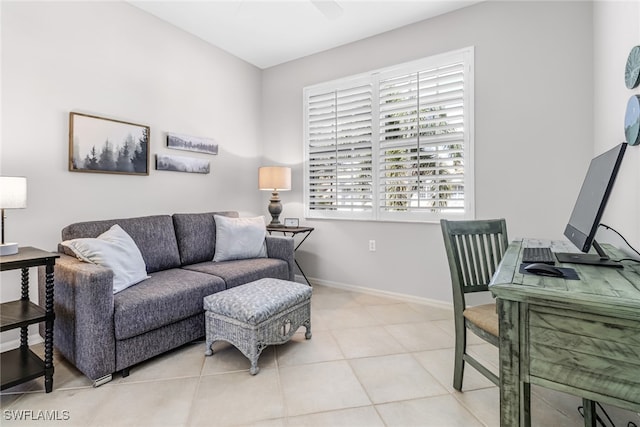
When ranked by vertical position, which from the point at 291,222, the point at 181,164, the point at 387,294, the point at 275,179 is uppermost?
the point at 181,164

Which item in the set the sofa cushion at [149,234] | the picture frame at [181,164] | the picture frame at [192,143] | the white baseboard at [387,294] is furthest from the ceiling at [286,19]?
the white baseboard at [387,294]

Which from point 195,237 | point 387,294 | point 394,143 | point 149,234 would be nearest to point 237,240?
point 195,237

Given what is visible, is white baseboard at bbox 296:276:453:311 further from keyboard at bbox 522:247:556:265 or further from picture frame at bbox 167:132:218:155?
picture frame at bbox 167:132:218:155

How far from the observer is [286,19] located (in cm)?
295

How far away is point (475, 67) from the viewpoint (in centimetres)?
271

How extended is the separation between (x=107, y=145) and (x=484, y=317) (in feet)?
9.92

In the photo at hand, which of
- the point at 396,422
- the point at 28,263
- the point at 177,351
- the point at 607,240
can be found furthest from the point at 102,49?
the point at 607,240

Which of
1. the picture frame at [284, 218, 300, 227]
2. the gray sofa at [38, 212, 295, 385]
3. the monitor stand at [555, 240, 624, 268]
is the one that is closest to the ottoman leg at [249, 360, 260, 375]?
the gray sofa at [38, 212, 295, 385]

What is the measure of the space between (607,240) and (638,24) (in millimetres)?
1223

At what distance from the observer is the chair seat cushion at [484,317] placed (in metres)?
1.43

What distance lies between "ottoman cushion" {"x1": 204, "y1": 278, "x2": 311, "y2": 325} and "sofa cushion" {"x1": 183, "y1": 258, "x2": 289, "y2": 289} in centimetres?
31

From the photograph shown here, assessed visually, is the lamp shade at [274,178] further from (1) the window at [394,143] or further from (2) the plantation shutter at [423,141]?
(2) the plantation shutter at [423,141]

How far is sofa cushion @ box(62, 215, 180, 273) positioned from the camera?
7.24 feet

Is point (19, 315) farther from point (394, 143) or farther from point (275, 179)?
point (394, 143)
